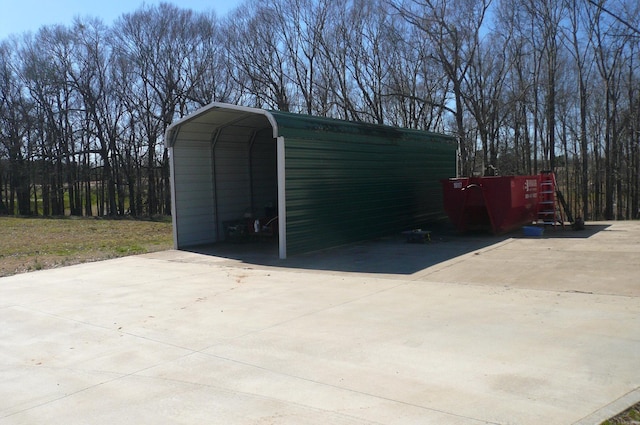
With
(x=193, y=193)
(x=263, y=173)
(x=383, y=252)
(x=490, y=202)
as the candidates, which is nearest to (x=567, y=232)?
(x=490, y=202)

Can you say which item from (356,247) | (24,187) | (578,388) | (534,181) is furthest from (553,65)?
(24,187)

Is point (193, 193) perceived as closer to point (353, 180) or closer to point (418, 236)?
point (353, 180)

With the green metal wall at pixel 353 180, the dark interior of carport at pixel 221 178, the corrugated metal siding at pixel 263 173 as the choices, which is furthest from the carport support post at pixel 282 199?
the corrugated metal siding at pixel 263 173

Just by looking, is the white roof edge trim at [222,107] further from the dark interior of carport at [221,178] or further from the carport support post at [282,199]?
the carport support post at [282,199]

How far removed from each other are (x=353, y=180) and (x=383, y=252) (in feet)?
9.11

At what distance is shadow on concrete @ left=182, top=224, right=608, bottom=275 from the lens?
1057 cm

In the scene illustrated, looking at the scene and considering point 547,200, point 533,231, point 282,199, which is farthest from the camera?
point 547,200

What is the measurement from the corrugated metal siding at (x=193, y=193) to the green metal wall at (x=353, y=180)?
152 inches

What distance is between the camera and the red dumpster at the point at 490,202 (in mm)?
14366

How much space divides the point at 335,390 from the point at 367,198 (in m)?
11.0

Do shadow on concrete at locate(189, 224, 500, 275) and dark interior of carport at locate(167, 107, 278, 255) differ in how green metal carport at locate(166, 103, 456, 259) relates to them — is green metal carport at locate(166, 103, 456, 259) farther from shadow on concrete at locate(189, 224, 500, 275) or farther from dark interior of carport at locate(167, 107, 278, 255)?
shadow on concrete at locate(189, 224, 500, 275)

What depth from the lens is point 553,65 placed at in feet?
Answer: 87.7

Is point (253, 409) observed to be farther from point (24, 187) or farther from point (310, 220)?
point (24, 187)

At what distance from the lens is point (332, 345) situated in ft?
17.8
